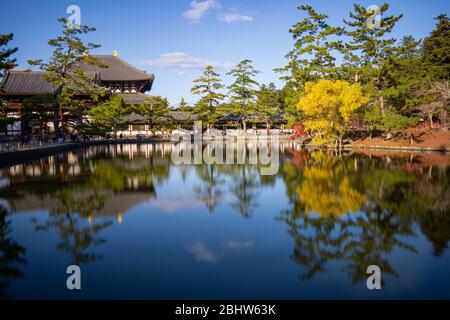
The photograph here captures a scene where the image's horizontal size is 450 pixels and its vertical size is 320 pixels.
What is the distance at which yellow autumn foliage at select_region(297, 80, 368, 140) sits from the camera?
27938 mm

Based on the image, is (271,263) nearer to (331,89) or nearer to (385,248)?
(385,248)

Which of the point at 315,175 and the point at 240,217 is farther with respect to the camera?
the point at 315,175

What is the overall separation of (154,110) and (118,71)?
10.8m

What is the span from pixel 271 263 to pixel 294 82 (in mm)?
35098

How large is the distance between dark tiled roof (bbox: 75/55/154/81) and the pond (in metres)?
38.1

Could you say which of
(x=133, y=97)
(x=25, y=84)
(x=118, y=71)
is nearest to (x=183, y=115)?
(x=133, y=97)

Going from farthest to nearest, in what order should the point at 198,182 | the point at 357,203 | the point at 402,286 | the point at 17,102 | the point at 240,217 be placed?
1. the point at 17,102
2. the point at 198,182
3. the point at 357,203
4. the point at 240,217
5. the point at 402,286

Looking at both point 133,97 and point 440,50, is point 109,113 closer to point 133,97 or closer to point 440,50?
point 133,97

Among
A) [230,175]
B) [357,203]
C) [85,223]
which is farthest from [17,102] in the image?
[357,203]

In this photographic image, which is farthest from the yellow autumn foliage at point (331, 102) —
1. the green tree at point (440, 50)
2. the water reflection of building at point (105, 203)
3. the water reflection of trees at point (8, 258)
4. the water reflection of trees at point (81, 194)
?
the water reflection of trees at point (8, 258)

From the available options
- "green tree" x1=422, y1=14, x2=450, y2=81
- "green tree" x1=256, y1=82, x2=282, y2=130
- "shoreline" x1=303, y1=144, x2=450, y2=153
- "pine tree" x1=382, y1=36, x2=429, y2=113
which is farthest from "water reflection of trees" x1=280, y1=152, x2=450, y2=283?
"green tree" x1=256, y1=82, x2=282, y2=130

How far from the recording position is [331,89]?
28953 mm

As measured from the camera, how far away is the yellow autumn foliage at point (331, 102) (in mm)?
27938

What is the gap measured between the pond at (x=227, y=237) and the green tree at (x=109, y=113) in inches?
922
